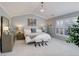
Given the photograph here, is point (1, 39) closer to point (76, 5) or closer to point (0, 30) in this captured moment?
point (0, 30)

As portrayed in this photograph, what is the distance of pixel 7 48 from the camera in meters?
3.72

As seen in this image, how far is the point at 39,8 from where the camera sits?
3355 mm

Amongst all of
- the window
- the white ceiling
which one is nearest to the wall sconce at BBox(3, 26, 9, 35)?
the white ceiling

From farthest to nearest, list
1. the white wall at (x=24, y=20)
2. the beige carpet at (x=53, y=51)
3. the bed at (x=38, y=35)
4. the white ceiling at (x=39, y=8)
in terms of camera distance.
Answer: the bed at (x=38, y=35) < the white wall at (x=24, y=20) < the beige carpet at (x=53, y=51) < the white ceiling at (x=39, y=8)

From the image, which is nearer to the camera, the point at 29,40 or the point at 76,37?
the point at 76,37

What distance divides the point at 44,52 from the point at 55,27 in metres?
1.09

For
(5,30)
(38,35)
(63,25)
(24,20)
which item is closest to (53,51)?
(38,35)

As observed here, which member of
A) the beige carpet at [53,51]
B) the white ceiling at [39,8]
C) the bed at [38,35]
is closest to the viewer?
the white ceiling at [39,8]

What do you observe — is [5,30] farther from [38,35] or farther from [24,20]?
[38,35]

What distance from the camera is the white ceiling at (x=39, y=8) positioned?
3.03m

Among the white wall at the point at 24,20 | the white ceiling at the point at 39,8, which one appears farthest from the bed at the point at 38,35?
the white ceiling at the point at 39,8

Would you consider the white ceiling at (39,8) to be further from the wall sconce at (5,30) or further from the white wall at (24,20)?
the wall sconce at (5,30)

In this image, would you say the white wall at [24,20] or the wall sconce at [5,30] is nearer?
the white wall at [24,20]

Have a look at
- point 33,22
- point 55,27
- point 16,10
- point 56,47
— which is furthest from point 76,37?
point 16,10
